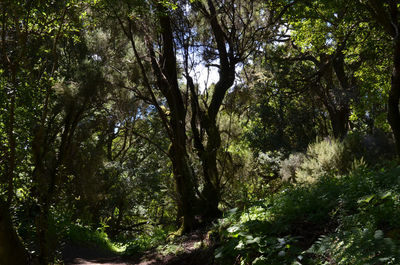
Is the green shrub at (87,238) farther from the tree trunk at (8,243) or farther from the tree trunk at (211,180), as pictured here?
the tree trunk at (8,243)

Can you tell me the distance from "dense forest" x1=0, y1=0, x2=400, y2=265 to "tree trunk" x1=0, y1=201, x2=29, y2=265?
2cm

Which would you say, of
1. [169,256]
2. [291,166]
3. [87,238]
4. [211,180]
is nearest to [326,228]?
[169,256]

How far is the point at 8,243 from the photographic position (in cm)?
414

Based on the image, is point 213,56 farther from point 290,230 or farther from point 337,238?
point 337,238

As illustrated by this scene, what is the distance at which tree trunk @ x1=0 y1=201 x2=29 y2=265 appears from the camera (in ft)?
13.4

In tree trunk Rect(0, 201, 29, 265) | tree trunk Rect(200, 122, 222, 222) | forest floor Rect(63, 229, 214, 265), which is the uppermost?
tree trunk Rect(200, 122, 222, 222)

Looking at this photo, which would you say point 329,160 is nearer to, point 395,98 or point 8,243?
point 395,98

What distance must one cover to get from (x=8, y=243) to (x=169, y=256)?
2.87m

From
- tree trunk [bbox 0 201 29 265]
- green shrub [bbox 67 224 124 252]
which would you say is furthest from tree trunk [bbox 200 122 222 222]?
tree trunk [bbox 0 201 29 265]

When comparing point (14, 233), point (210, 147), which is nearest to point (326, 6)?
point (210, 147)

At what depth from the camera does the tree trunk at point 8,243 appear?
4090 millimetres

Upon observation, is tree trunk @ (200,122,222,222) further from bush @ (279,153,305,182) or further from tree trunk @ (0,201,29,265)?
bush @ (279,153,305,182)

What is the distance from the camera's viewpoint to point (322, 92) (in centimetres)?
1478

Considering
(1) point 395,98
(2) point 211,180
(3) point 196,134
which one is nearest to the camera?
(1) point 395,98
